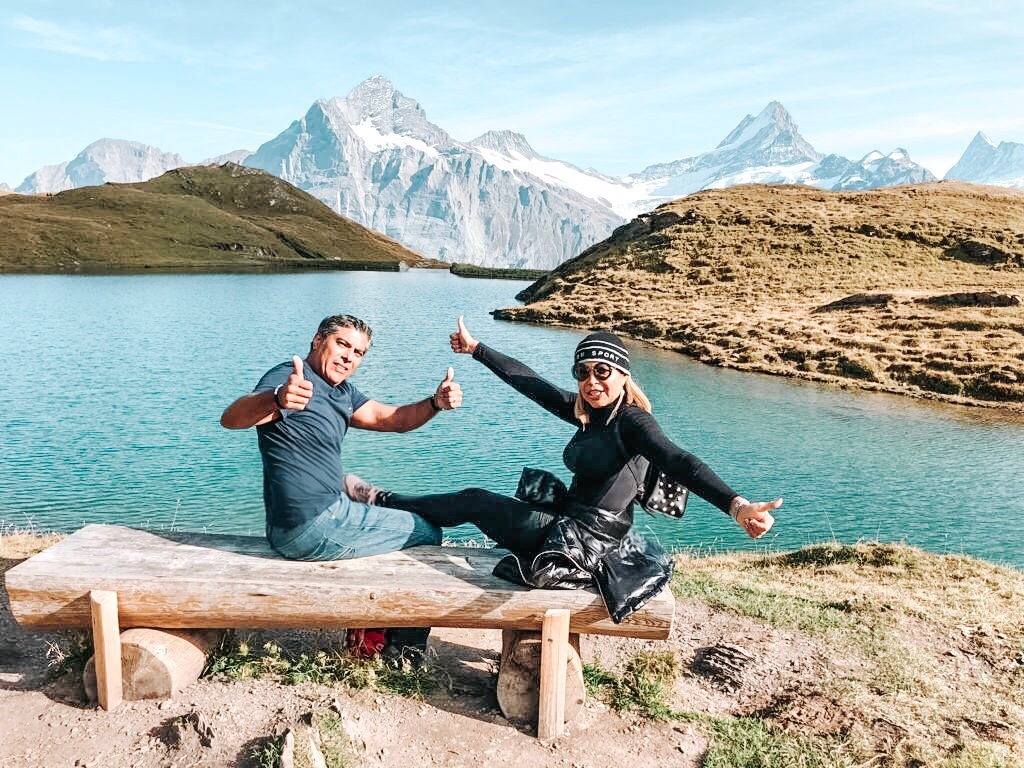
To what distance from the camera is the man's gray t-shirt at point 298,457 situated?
7.95m

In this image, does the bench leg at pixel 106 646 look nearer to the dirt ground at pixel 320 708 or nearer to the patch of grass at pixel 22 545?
the dirt ground at pixel 320 708

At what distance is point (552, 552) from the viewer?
7719 millimetres

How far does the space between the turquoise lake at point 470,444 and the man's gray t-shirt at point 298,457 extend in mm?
14934

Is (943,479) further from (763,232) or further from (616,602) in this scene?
(763,232)

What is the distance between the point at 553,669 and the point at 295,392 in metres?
3.96

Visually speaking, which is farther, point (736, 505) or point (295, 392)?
point (295, 392)

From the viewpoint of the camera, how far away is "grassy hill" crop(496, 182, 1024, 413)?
56.5 m

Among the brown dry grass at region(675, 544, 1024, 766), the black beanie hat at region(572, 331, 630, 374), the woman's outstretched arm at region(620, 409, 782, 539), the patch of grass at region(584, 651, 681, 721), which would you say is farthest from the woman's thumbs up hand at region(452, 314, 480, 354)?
the brown dry grass at region(675, 544, 1024, 766)

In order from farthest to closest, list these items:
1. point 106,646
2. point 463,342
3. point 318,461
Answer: point 463,342 → point 318,461 → point 106,646

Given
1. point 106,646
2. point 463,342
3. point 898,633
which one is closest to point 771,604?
point 898,633

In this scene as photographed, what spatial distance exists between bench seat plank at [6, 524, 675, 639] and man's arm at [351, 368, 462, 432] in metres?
1.90

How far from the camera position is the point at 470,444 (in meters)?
32.9

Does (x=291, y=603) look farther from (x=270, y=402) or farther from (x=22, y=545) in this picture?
(x=22, y=545)

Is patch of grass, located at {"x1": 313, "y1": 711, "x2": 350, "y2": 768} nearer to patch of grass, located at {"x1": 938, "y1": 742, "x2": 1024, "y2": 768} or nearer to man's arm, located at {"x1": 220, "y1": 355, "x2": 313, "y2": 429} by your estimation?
man's arm, located at {"x1": 220, "y1": 355, "x2": 313, "y2": 429}
